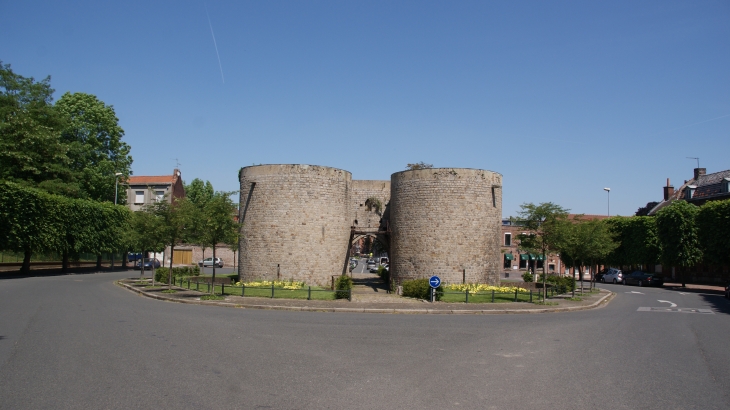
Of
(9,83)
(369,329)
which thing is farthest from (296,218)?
(9,83)

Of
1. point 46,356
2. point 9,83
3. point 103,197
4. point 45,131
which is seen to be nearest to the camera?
point 46,356

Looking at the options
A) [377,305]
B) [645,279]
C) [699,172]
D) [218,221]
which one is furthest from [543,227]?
[699,172]

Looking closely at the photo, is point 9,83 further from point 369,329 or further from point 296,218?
point 369,329

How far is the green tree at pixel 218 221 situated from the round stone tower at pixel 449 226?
33.2 feet

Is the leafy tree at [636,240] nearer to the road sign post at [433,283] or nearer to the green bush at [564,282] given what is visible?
the green bush at [564,282]

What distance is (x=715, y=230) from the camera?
3784 centimetres

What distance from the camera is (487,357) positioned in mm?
10398

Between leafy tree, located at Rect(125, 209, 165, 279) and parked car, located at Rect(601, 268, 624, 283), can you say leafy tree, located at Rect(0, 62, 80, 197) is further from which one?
parked car, located at Rect(601, 268, 624, 283)

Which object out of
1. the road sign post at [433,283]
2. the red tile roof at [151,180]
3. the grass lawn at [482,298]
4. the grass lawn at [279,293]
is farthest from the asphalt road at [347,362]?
the red tile roof at [151,180]

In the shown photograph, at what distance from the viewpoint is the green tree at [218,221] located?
2267 centimetres

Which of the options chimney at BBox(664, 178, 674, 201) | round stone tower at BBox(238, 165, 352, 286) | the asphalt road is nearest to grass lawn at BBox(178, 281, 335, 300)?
round stone tower at BBox(238, 165, 352, 286)

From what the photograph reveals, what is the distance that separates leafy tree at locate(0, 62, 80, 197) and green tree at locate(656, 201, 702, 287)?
156ft

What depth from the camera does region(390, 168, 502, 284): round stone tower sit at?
2822 cm

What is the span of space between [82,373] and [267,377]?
2838mm
